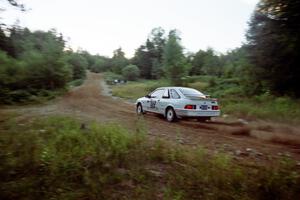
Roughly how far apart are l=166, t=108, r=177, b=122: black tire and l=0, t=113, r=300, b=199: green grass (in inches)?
218

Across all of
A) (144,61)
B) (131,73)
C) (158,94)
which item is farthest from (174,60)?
(144,61)

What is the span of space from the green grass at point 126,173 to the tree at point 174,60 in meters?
31.6

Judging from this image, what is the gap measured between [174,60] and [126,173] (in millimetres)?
38411

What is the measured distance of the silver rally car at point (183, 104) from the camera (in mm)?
11258

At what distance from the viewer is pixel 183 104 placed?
11.4m

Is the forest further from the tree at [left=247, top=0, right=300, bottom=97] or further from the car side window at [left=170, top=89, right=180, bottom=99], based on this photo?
the car side window at [left=170, top=89, right=180, bottom=99]

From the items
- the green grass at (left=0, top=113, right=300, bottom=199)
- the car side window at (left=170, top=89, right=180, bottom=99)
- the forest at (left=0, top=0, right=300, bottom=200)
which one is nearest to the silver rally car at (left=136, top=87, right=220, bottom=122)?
the car side window at (left=170, top=89, right=180, bottom=99)

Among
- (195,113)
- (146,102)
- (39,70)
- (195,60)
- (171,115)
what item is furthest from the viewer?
(195,60)

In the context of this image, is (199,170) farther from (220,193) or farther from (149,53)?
(149,53)

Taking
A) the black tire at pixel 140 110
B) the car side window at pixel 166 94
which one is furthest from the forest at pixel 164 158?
the black tire at pixel 140 110

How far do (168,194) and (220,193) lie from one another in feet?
2.58

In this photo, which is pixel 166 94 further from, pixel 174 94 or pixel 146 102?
pixel 146 102

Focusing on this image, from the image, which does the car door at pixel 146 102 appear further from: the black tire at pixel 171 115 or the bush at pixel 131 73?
the bush at pixel 131 73

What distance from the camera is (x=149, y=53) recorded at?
294 feet
